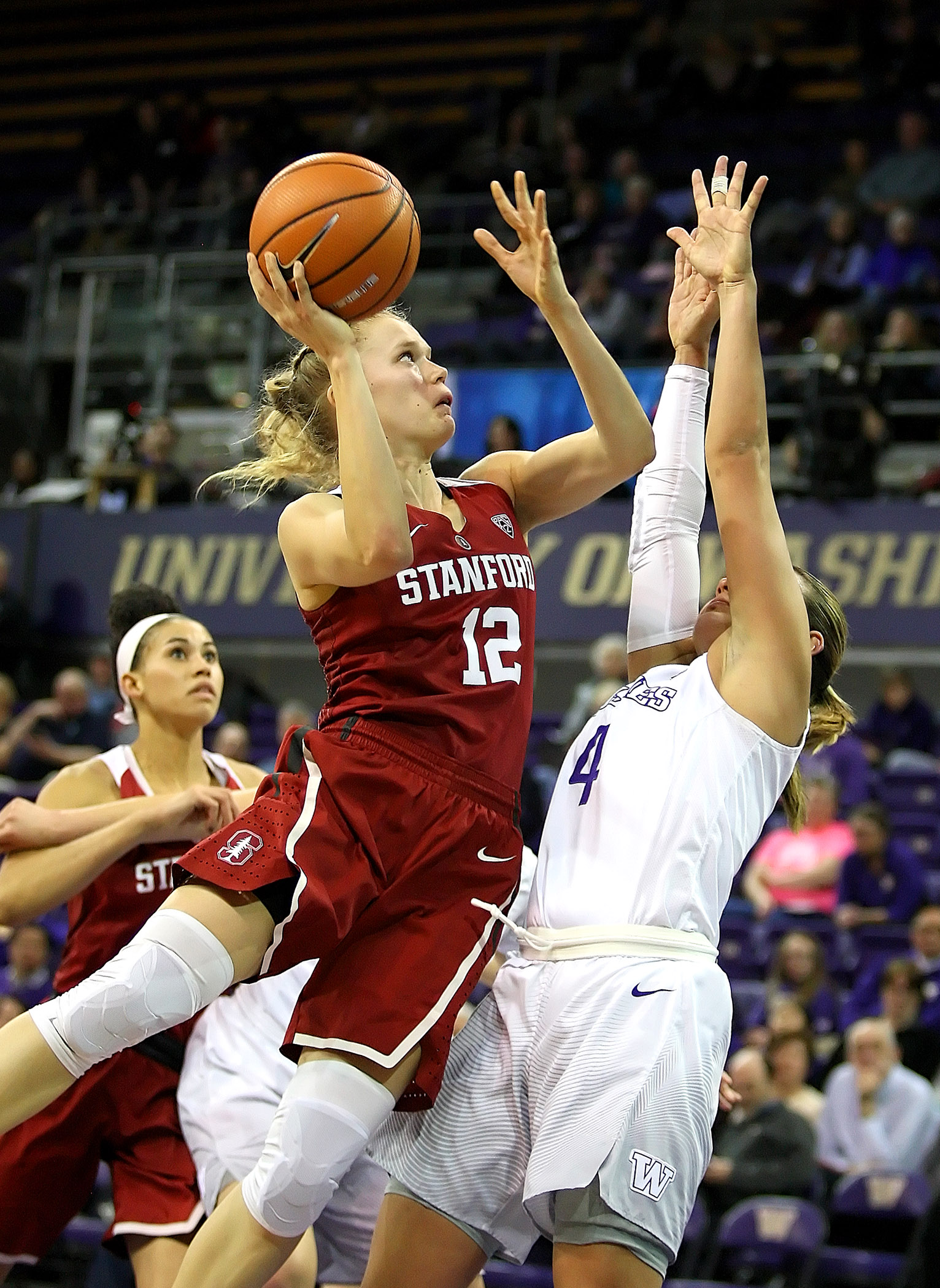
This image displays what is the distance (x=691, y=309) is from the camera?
3543 millimetres

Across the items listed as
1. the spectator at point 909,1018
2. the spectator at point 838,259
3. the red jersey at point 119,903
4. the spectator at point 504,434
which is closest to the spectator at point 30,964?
the spectator at point 909,1018

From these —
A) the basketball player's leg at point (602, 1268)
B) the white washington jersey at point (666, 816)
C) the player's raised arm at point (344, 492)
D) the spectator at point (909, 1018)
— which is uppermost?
the player's raised arm at point (344, 492)

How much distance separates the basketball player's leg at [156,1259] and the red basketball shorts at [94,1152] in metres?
0.07

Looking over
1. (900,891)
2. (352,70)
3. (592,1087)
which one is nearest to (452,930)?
(592,1087)

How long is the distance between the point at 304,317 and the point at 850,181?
11118 millimetres

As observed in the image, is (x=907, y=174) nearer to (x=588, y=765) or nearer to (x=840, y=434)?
(x=840, y=434)

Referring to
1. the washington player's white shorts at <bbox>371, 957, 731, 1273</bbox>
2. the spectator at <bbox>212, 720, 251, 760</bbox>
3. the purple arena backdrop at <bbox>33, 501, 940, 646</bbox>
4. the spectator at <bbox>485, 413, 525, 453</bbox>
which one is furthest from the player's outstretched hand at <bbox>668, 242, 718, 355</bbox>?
the spectator at <bbox>485, 413, 525, 453</bbox>

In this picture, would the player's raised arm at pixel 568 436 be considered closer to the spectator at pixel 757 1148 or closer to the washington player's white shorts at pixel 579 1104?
the washington player's white shorts at pixel 579 1104

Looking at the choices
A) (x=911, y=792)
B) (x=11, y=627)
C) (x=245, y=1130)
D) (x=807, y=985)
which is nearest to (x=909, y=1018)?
(x=807, y=985)

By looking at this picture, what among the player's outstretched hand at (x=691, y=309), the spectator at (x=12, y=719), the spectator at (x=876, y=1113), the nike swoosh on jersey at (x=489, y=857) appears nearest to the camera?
the nike swoosh on jersey at (x=489, y=857)

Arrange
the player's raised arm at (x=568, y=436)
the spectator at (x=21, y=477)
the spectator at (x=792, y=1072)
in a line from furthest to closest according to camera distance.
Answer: the spectator at (x=21, y=477)
the spectator at (x=792, y=1072)
the player's raised arm at (x=568, y=436)

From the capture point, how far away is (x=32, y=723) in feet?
37.8

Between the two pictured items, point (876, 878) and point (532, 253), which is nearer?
point (532, 253)

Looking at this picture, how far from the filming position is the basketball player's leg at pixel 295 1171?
9.91ft
